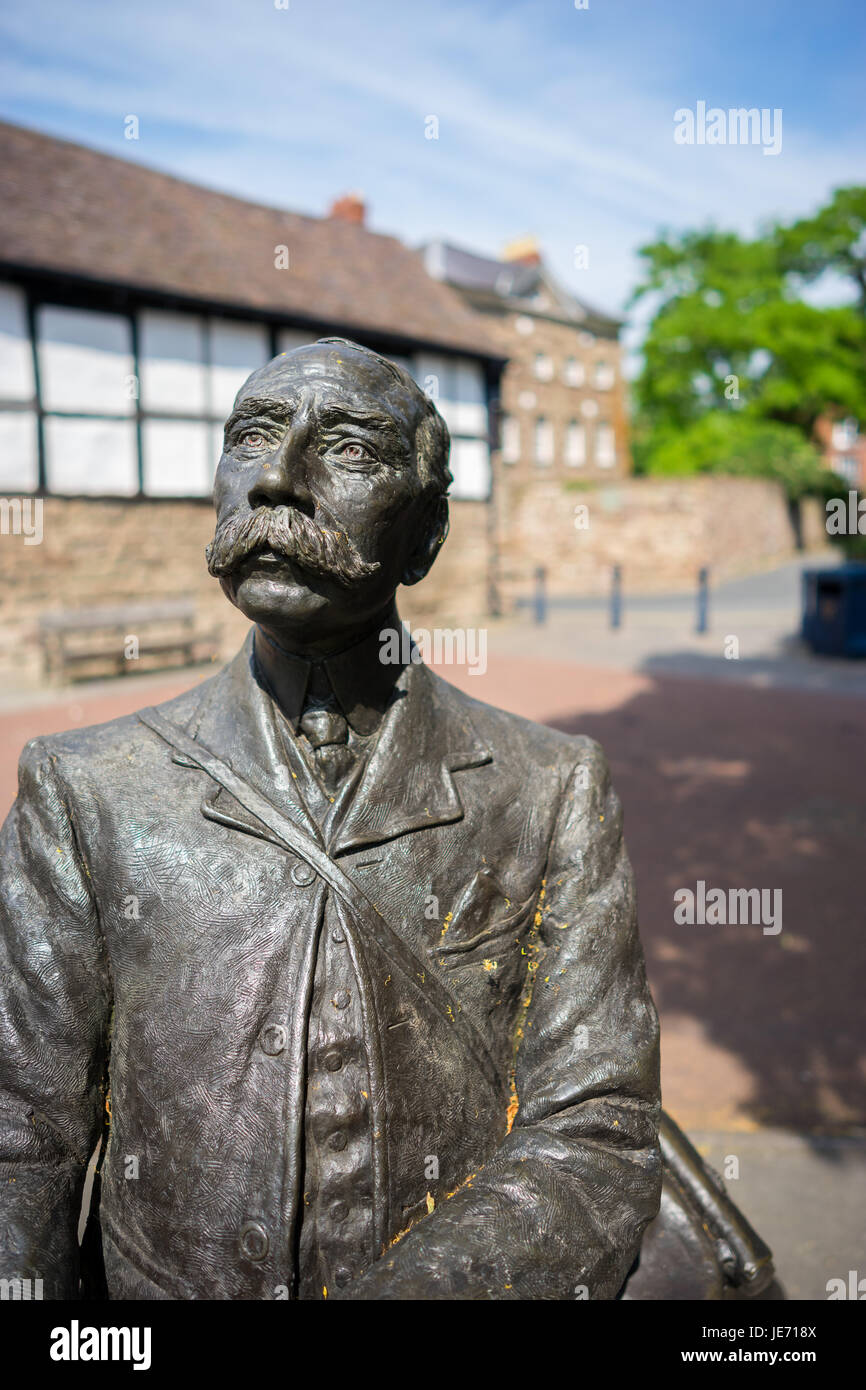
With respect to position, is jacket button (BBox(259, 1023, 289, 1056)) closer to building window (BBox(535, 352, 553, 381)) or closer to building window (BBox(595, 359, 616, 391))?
building window (BBox(535, 352, 553, 381))

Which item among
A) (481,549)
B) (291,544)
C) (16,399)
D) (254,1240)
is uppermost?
(16,399)

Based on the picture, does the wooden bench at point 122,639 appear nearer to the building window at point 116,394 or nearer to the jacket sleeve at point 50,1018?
the building window at point 116,394

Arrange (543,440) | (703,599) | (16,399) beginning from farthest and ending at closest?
(543,440) → (703,599) → (16,399)

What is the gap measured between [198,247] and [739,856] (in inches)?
505

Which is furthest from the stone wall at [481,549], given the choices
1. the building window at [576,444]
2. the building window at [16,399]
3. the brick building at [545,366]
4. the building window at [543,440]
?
the building window at [576,444]

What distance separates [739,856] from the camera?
22.5 ft

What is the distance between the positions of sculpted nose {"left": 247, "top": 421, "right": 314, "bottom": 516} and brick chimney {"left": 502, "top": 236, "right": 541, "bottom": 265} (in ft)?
137

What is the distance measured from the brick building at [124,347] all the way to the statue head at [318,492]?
12.6 meters

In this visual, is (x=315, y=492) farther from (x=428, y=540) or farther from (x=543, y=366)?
(x=543, y=366)

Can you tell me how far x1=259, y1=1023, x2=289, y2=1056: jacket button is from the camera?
1.57 m

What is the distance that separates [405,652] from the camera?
194 centimetres

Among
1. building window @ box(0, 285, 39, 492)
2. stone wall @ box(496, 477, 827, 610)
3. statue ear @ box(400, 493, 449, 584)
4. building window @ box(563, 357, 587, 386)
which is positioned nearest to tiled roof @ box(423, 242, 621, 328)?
building window @ box(563, 357, 587, 386)

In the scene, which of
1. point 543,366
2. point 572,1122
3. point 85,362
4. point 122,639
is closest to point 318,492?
point 572,1122
